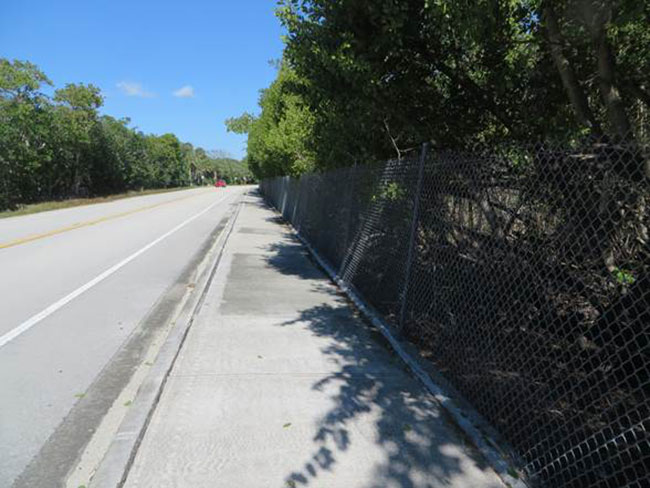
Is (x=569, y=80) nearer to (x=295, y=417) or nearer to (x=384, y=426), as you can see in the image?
(x=384, y=426)

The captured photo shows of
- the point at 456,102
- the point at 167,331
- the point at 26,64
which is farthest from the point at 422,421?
the point at 26,64

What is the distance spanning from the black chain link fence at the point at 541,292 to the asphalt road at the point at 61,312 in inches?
128

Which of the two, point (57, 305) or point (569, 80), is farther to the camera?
point (57, 305)

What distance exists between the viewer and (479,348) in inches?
154

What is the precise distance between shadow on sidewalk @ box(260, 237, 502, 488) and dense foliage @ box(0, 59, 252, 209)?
27590 mm

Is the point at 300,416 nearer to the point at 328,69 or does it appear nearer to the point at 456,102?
the point at 328,69

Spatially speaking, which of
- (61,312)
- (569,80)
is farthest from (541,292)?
(61,312)

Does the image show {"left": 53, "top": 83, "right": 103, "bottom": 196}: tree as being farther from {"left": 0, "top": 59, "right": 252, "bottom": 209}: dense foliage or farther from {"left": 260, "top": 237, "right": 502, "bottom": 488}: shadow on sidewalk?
{"left": 260, "top": 237, "right": 502, "bottom": 488}: shadow on sidewalk

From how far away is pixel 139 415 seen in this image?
3586 millimetres

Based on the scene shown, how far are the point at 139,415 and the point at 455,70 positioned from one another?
5.55 m

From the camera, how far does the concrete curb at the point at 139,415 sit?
2908 millimetres

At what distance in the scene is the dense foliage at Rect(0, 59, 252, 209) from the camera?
28.1 metres

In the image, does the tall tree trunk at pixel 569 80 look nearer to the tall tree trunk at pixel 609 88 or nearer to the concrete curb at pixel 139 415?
the tall tree trunk at pixel 609 88

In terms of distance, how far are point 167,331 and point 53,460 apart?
111 inches
